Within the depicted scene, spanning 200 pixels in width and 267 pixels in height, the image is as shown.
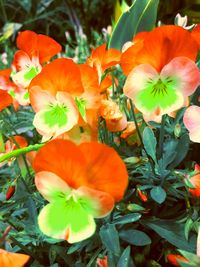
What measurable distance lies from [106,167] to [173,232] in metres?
0.17

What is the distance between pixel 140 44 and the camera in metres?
0.48

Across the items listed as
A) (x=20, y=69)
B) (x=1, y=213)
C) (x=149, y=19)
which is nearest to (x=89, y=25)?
(x=149, y=19)

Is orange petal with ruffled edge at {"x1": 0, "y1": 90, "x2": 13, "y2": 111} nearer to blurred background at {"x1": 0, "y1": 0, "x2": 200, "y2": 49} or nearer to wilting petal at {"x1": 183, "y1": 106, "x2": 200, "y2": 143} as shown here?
wilting petal at {"x1": 183, "y1": 106, "x2": 200, "y2": 143}

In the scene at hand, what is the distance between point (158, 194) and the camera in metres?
0.50

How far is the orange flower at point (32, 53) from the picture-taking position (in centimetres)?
59

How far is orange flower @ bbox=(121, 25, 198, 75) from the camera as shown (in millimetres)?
453

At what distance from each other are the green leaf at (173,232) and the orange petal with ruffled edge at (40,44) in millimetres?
233

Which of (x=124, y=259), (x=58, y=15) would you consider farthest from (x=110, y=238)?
(x=58, y=15)

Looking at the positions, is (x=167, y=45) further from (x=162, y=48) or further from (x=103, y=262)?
(x=103, y=262)

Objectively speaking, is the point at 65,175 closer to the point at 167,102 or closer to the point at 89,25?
the point at 167,102

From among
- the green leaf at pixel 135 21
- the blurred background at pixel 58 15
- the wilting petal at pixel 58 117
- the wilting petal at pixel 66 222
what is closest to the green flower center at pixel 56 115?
the wilting petal at pixel 58 117

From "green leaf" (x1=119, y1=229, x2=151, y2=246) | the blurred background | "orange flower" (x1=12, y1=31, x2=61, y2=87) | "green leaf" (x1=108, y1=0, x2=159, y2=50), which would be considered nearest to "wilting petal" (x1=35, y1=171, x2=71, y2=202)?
"green leaf" (x1=119, y1=229, x2=151, y2=246)

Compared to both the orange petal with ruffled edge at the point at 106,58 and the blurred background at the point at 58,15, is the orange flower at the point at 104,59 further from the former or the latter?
the blurred background at the point at 58,15

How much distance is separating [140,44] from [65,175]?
0.53 feet
